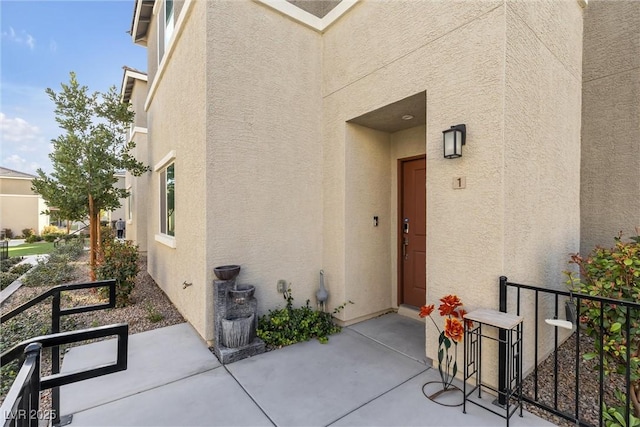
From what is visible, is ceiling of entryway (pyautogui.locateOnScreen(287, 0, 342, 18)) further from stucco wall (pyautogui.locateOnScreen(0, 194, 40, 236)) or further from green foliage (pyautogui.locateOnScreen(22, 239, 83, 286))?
stucco wall (pyautogui.locateOnScreen(0, 194, 40, 236))

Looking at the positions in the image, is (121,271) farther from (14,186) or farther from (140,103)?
(14,186)

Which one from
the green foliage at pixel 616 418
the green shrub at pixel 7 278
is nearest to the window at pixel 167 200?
the green shrub at pixel 7 278

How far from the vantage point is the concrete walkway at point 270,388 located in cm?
269

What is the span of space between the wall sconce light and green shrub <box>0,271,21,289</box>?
11.0 metres

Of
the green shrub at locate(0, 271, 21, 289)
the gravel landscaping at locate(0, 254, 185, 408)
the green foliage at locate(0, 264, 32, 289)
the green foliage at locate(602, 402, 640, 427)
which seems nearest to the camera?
the green foliage at locate(602, 402, 640, 427)

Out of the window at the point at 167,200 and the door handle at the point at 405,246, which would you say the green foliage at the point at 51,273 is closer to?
the window at the point at 167,200

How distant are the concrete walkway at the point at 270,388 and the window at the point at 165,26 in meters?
6.32

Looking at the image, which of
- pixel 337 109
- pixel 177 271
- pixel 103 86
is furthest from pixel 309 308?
pixel 103 86

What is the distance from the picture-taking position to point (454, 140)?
10.4ft

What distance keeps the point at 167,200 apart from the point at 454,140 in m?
5.84

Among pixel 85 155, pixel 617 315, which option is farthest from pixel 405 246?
pixel 85 155

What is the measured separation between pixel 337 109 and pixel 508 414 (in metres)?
4.41

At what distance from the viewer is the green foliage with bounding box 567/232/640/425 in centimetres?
252

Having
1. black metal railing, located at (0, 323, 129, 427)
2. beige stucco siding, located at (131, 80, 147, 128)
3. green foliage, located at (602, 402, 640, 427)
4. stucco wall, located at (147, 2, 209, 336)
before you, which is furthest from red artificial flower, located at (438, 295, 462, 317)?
beige stucco siding, located at (131, 80, 147, 128)
